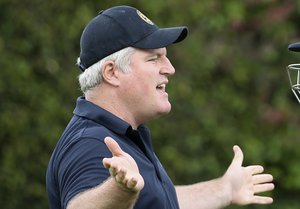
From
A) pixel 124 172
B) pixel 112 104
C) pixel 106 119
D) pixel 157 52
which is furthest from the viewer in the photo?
pixel 157 52

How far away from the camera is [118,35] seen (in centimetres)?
533

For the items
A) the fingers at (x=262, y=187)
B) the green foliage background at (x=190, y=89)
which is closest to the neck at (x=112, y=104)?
the fingers at (x=262, y=187)

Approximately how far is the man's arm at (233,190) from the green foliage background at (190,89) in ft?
16.7

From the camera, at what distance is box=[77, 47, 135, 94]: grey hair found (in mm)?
5320

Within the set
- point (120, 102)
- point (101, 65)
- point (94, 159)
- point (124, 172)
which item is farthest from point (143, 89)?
point (124, 172)

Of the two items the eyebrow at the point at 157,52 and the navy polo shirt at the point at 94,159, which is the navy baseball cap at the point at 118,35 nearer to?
the eyebrow at the point at 157,52

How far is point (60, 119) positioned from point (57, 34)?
2.63 feet

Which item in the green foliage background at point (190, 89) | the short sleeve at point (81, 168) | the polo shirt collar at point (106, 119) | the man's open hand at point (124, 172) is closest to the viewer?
the man's open hand at point (124, 172)

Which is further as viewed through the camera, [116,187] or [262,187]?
[262,187]

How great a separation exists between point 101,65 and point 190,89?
648 centimetres

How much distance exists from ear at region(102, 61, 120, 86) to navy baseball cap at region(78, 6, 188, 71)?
0.21ft

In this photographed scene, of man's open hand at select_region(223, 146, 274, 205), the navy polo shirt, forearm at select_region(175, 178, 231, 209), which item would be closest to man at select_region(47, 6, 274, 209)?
the navy polo shirt

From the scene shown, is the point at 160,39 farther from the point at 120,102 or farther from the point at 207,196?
the point at 207,196

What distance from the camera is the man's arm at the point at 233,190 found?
228 inches
